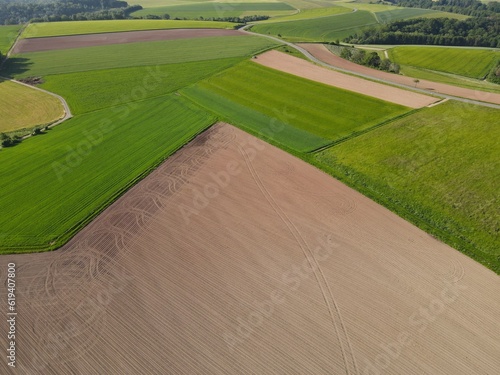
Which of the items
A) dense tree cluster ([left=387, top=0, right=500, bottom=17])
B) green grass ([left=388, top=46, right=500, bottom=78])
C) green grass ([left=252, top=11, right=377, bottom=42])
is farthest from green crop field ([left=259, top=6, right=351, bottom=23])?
green grass ([left=388, top=46, right=500, bottom=78])

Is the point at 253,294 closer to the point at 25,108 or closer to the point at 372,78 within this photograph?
the point at 372,78

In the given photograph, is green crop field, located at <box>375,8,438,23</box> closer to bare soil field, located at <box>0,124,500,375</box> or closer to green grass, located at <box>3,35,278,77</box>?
green grass, located at <box>3,35,278,77</box>

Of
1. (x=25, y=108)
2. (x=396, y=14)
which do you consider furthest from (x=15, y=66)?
(x=396, y=14)

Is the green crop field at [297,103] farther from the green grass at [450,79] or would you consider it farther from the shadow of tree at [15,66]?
the shadow of tree at [15,66]

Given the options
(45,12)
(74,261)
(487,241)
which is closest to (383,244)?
(487,241)

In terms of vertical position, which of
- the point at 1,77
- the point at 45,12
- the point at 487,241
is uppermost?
the point at 45,12

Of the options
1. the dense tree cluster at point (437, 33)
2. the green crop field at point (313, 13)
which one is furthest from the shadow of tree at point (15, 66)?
the dense tree cluster at point (437, 33)

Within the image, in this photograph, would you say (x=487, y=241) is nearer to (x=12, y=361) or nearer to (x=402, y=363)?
(x=402, y=363)
